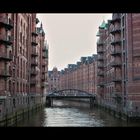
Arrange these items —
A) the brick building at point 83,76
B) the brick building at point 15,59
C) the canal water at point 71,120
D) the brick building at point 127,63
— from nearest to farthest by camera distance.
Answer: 1. the brick building at point 15,59
2. the canal water at point 71,120
3. the brick building at point 127,63
4. the brick building at point 83,76

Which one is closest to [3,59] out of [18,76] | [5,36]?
[5,36]

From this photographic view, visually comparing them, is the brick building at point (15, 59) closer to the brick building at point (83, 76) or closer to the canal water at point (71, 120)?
the canal water at point (71, 120)

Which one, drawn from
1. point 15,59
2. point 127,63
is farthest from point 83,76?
point 127,63

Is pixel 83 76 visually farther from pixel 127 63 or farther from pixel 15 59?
pixel 127 63

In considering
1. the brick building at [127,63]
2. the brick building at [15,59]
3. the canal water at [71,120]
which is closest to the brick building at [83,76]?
the brick building at [15,59]

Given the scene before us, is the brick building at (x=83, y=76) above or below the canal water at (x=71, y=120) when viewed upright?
above

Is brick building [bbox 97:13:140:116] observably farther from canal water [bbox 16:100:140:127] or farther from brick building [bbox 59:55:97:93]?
brick building [bbox 59:55:97:93]

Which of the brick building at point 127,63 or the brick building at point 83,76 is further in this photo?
the brick building at point 83,76

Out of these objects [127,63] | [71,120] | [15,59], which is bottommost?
[71,120]

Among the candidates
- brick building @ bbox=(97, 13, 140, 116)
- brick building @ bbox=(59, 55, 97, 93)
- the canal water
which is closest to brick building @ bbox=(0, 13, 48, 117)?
the canal water

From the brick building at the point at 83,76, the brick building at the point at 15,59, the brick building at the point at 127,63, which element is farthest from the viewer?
the brick building at the point at 83,76
